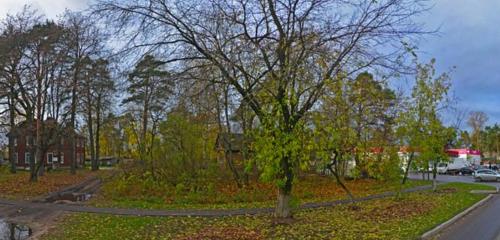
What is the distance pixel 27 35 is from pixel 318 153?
24198 millimetres

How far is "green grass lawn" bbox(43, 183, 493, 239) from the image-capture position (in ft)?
41.0

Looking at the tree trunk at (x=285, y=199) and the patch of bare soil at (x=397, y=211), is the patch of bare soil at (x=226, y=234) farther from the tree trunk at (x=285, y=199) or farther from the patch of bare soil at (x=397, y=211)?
the patch of bare soil at (x=397, y=211)

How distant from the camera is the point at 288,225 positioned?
46.7 feet

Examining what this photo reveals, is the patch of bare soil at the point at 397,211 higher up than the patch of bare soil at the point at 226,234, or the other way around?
the patch of bare soil at the point at 226,234

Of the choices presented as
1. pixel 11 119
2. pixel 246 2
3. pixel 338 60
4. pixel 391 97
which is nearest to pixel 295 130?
pixel 338 60

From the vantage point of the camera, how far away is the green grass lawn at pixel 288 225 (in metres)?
12.5

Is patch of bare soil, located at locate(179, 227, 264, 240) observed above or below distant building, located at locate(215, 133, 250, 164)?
below

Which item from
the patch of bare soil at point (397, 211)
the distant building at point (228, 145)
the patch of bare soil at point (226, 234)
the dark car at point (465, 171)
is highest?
the distant building at point (228, 145)

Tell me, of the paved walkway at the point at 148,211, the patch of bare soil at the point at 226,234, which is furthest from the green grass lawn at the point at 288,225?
the paved walkway at the point at 148,211

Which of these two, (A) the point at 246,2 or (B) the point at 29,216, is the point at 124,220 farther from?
(A) the point at 246,2

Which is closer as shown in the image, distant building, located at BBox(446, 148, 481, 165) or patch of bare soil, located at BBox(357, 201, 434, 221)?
patch of bare soil, located at BBox(357, 201, 434, 221)

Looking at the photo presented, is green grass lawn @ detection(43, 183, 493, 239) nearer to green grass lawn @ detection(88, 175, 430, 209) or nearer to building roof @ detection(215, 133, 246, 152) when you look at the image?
green grass lawn @ detection(88, 175, 430, 209)

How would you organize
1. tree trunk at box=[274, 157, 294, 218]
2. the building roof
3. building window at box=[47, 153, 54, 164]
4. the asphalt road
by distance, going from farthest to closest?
building window at box=[47, 153, 54, 164] → the building roof → tree trunk at box=[274, 157, 294, 218] → the asphalt road

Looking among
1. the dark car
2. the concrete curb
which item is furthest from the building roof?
the dark car
